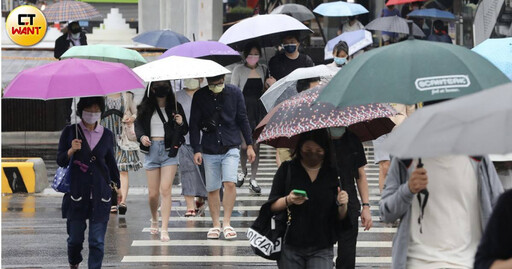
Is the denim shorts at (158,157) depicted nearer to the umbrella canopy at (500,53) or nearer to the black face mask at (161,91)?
the black face mask at (161,91)

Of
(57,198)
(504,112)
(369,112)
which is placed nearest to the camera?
(504,112)

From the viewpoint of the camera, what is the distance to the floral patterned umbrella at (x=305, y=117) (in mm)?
7465

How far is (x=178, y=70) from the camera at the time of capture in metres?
11.9

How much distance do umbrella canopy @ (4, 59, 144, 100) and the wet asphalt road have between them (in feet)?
7.26

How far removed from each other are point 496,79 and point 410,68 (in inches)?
18.6

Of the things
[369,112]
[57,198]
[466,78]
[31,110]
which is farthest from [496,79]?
[31,110]

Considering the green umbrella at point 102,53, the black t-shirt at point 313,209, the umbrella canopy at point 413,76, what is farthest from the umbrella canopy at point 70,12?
the umbrella canopy at point 413,76

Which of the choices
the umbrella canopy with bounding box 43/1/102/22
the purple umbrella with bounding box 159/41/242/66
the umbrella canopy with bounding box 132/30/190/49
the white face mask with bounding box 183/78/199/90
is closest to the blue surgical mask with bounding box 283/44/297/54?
the purple umbrella with bounding box 159/41/242/66

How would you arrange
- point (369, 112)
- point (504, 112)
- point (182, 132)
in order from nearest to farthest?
point (504, 112), point (369, 112), point (182, 132)

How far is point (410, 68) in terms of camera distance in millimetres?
6340

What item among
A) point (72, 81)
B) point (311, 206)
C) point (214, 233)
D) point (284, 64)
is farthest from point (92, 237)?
point (284, 64)

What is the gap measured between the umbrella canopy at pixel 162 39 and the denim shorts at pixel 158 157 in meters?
5.61

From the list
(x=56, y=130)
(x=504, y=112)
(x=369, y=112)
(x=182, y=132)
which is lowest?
(x=56, y=130)

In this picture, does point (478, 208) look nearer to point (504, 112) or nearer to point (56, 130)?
point (504, 112)
